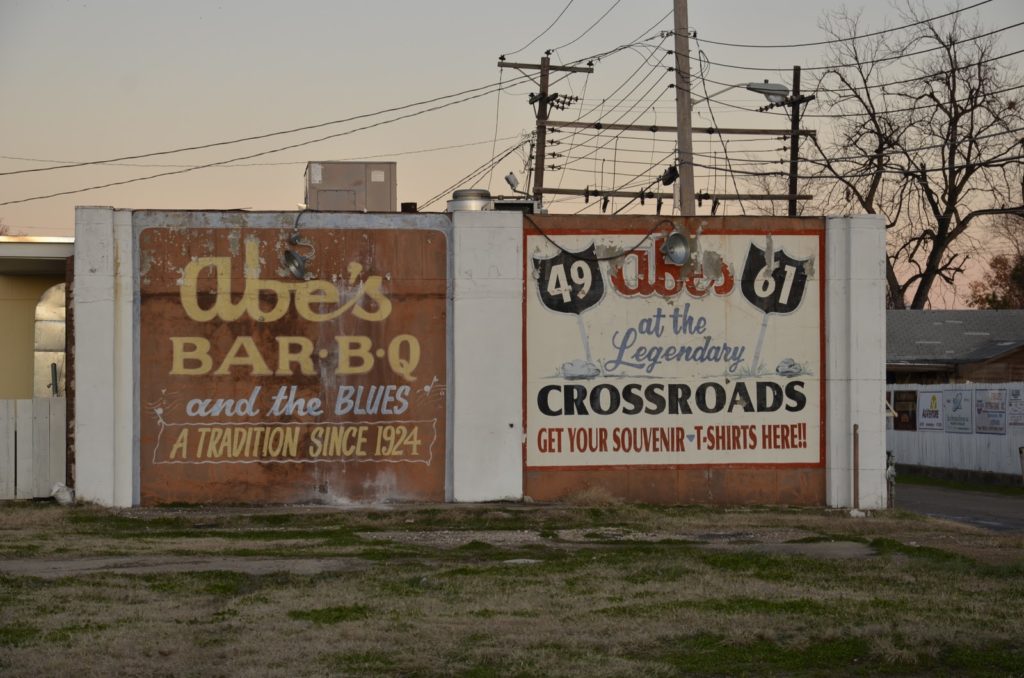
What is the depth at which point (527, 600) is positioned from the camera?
11852mm

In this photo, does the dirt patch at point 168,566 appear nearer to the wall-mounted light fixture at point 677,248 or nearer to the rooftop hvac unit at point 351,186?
the wall-mounted light fixture at point 677,248

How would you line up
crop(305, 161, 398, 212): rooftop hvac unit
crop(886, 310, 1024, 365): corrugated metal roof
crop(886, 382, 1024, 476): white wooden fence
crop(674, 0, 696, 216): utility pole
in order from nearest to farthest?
crop(305, 161, 398, 212): rooftop hvac unit
crop(674, 0, 696, 216): utility pole
crop(886, 382, 1024, 476): white wooden fence
crop(886, 310, 1024, 365): corrugated metal roof

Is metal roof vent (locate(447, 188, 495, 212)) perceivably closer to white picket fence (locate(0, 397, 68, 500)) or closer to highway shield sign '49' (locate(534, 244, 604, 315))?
highway shield sign '49' (locate(534, 244, 604, 315))

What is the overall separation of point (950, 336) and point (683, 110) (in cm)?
2287

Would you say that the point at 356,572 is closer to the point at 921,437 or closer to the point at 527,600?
the point at 527,600

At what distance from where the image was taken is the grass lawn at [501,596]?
933 cm

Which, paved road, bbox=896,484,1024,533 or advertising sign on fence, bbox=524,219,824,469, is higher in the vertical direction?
advertising sign on fence, bbox=524,219,824,469

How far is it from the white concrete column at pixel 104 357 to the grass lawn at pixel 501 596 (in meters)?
1.16

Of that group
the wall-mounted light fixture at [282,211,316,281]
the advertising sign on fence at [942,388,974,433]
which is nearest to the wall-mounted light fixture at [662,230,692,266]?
the wall-mounted light fixture at [282,211,316,281]

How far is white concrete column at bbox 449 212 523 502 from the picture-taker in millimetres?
21266

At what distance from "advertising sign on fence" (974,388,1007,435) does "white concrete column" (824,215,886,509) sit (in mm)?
11757

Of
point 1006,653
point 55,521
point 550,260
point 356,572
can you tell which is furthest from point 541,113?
point 1006,653

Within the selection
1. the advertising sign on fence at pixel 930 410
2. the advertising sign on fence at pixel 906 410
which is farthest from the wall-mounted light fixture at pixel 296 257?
the advertising sign on fence at pixel 906 410

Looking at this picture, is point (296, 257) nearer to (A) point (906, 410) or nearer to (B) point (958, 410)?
(B) point (958, 410)
